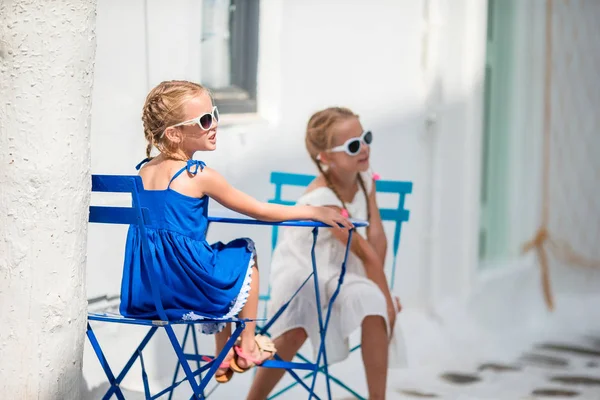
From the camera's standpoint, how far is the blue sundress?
122 inches

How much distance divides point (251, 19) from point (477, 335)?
93.9 inches

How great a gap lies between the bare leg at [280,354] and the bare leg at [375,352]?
250 mm

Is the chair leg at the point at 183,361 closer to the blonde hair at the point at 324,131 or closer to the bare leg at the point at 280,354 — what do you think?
the bare leg at the point at 280,354

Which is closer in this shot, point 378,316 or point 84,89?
point 84,89

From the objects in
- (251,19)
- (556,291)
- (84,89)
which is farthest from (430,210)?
(84,89)

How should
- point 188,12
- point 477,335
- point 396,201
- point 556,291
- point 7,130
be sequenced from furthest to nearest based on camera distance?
point 556,291 < point 477,335 < point 396,201 < point 188,12 < point 7,130

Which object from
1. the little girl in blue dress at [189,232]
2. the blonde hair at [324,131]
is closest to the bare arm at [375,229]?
the blonde hair at [324,131]

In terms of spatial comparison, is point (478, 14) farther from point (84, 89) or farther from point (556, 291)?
point (84, 89)

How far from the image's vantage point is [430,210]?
20.3 feet

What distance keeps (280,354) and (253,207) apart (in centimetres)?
91

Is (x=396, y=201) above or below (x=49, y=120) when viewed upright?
below

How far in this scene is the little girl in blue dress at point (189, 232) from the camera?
3100 millimetres

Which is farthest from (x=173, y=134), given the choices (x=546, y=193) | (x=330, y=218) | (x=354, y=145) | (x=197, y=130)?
(x=546, y=193)

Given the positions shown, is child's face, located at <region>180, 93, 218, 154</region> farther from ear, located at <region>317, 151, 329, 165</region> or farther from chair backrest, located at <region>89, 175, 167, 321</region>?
ear, located at <region>317, 151, 329, 165</region>
